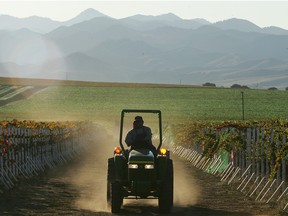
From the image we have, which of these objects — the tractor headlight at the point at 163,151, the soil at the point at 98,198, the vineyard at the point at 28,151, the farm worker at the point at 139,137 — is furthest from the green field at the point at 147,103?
the tractor headlight at the point at 163,151

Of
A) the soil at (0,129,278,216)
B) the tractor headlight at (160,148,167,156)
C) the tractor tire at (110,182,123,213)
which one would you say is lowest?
the soil at (0,129,278,216)

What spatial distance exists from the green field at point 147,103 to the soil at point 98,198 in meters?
78.5

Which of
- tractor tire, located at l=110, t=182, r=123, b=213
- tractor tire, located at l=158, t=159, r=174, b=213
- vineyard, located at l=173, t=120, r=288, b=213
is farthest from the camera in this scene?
vineyard, located at l=173, t=120, r=288, b=213

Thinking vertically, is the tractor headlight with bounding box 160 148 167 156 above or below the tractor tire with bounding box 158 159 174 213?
above

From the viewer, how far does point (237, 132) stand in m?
28.4

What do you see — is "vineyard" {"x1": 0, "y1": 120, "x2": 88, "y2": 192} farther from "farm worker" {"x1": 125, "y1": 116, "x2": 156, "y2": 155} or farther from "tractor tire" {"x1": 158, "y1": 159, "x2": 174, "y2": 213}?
"tractor tire" {"x1": 158, "y1": 159, "x2": 174, "y2": 213}

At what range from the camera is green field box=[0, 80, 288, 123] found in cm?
11756

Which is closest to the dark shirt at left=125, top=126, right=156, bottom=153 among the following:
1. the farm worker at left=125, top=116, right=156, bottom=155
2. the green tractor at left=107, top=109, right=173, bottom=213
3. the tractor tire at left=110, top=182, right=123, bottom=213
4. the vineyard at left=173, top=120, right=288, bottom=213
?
the farm worker at left=125, top=116, right=156, bottom=155

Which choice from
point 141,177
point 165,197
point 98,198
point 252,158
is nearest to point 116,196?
point 141,177

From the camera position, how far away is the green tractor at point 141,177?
60.7ft

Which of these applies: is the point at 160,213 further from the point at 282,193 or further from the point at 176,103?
the point at 176,103

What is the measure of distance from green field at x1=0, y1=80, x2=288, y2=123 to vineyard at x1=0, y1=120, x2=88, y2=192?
6711cm

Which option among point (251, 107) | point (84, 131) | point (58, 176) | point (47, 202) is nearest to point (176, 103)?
point (251, 107)

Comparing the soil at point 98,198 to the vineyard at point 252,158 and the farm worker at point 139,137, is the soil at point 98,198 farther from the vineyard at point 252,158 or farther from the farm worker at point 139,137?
the farm worker at point 139,137
